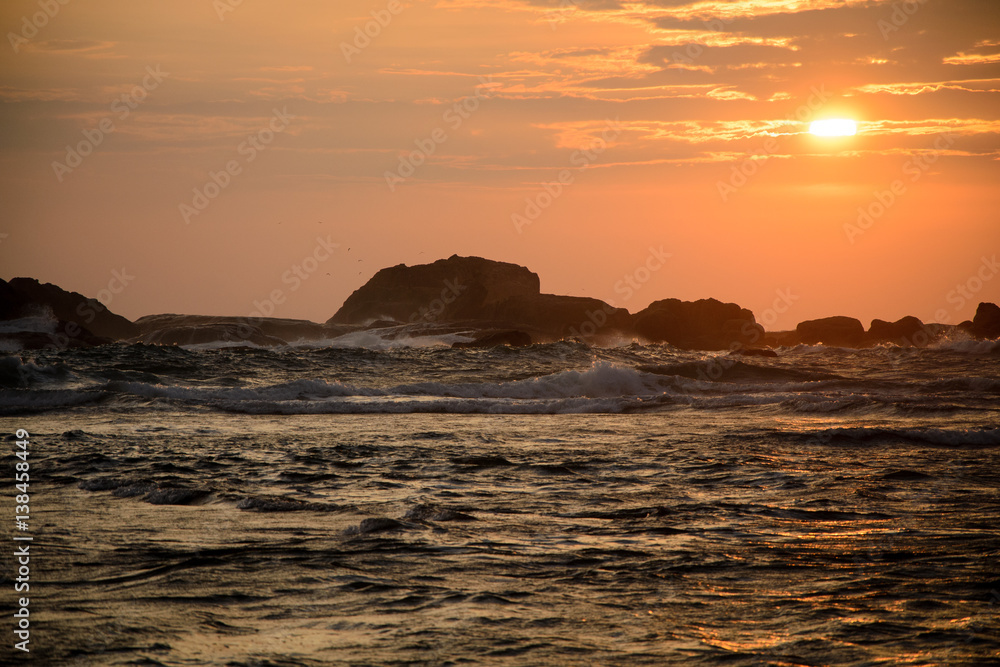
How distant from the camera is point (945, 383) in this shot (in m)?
22.3

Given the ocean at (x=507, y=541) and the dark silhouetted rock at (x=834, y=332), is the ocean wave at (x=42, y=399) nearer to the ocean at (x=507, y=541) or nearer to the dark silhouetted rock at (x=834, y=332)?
the ocean at (x=507, y=541)

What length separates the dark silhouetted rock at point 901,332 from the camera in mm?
62625

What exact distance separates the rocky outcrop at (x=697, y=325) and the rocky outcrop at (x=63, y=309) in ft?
138

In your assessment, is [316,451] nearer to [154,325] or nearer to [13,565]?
[13,565]

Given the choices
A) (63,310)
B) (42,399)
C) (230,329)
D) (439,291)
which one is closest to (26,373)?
(42,399)

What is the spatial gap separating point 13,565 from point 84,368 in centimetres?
1893

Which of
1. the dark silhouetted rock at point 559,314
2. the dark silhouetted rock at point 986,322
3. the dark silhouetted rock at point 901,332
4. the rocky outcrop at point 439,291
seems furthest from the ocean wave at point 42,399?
the rocky outcrop at point 439,291

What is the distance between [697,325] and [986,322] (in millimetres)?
21717

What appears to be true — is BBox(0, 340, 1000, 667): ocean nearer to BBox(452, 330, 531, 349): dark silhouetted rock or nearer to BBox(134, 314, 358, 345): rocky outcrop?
BBox(452, 330, 531, 349): dark silhouetted rock

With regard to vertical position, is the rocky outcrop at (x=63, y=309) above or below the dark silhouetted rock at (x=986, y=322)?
above

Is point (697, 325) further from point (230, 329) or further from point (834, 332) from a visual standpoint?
point (230, 329)

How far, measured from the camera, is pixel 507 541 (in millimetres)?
6090

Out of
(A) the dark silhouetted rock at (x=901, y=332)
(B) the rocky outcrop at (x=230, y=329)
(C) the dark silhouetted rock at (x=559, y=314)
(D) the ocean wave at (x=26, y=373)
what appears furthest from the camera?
(C) the dark silhouetted rock at (x=559, y=314)

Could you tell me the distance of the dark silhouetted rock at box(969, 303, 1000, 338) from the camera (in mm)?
56031
